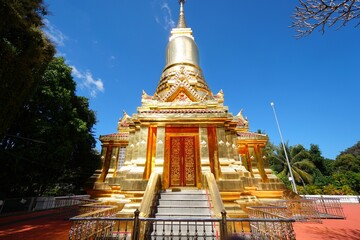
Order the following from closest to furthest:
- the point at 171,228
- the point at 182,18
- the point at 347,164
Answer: the point at 171,228 → the point at 182,18 → the point at 347,164

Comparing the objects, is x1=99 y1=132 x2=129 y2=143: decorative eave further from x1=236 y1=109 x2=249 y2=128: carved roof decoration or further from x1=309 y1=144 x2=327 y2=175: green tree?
x1=309 y1=144 x2=327 y2=175: green tree

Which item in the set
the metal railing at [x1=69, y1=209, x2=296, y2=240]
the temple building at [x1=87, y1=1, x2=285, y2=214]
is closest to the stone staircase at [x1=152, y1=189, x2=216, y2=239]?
the metal railing at [x1=69, y1=209, x2=296, y2=240]

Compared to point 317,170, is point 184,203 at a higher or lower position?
lower

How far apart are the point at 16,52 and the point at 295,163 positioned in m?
36.5

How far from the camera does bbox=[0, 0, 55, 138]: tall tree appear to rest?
6707mm

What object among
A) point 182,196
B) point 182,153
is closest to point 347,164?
point 182,153

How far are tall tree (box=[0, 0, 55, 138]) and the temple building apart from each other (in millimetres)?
4923

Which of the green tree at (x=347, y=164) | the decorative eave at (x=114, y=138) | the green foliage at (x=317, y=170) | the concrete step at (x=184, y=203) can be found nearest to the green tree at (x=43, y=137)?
the decorative eave at (x=114, y=138)

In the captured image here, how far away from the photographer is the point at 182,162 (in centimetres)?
1018

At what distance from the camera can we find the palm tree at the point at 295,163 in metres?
29.9

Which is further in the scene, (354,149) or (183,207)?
(354,149)

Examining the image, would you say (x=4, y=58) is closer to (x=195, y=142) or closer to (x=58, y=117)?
(x=58, y=117)

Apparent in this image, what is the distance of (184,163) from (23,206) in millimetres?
11687

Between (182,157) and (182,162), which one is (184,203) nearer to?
(182,162)
